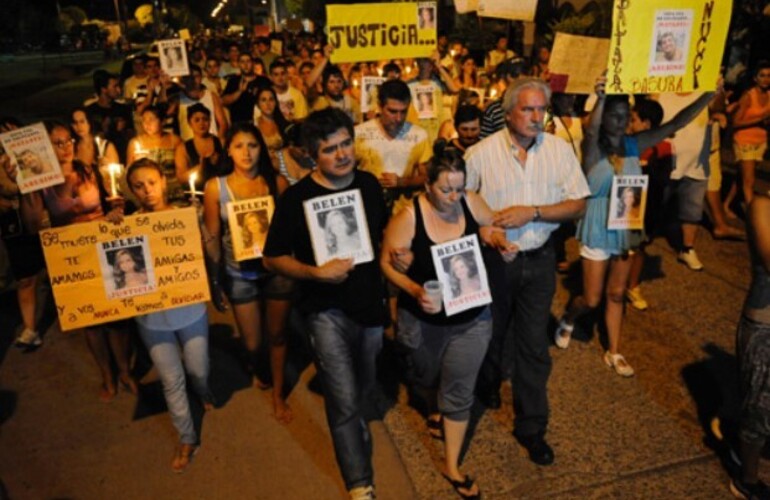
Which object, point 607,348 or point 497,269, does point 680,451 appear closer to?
point 607,348

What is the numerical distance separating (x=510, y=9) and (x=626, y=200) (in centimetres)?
400

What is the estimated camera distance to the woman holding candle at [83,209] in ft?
15.3

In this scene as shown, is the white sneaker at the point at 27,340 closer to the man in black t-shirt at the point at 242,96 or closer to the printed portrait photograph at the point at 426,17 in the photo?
the man in black t-shirt at the point at 242,96

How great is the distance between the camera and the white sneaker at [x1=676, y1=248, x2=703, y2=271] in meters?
6.72

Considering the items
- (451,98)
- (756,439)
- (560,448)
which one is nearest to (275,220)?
(560,448)

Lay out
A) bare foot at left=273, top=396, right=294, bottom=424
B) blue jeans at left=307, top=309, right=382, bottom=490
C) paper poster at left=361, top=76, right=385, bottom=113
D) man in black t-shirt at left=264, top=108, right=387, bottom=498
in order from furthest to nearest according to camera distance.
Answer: paper poster at left=361, top=76, right=385, bottom=113 < bare foot at left=273, top=396, right=294, bottom=424 < blue jeans at left=307, top=309, right=382, bottom=490 < man in black t-shirt at left=264, top=108, right=387, bottom=498

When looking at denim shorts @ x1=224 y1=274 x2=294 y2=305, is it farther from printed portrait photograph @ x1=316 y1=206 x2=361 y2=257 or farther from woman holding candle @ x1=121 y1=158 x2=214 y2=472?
printed portrait photograph @ x1=316 y1=206 x2=361 y2=257

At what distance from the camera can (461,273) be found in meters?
3.23

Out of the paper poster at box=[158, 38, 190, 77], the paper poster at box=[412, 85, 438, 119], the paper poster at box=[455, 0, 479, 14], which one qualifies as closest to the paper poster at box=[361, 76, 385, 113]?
the paper poster at box=[412, 85, 438, 119]

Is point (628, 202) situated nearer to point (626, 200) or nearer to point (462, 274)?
point (626, 200)

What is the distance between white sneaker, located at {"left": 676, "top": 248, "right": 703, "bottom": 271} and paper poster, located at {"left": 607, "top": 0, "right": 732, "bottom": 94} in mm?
2816

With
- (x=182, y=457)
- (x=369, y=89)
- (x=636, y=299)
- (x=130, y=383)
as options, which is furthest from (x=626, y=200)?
(x=369, y=89)

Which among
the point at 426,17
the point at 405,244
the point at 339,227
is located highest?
the point at 426,17

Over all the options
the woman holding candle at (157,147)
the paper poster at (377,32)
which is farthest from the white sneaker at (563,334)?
the woman holding candle at (157,147)
